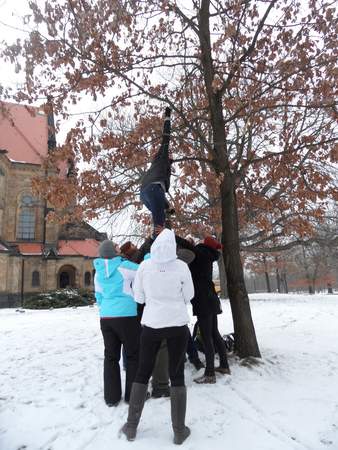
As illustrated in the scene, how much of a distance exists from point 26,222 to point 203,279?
32.4m

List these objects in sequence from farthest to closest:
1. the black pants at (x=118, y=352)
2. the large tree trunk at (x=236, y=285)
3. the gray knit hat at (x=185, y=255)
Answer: the large tree trunk at (x=236, y=285) < the gray knit hat at (x=185, y=255) < the black pants at (x=118, y=352)

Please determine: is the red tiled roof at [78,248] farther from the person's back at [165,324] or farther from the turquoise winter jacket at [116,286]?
the person's back at [165,324]

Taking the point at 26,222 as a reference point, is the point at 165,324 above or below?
below

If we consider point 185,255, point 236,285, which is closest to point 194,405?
point 185,255

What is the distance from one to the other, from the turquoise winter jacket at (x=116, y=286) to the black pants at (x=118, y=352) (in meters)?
0.10

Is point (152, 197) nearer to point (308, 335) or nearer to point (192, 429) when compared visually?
point (192, 429)

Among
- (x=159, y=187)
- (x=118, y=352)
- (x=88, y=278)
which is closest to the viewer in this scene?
(x=118, y=352)

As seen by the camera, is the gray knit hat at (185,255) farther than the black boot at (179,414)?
Yes

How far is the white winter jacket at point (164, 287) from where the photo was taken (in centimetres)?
356

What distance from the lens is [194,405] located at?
412cm

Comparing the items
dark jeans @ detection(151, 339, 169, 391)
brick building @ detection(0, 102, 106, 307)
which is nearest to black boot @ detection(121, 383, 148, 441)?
dark jeans @ detection(151, 339, 169, 391)

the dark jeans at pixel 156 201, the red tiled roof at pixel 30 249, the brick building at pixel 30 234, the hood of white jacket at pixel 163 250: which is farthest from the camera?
the red tiled roof at pixel 30 249

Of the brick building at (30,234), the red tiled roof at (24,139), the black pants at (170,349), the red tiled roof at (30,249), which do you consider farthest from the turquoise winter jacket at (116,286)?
the red tiled roof at (24,139)

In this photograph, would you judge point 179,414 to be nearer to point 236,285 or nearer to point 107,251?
point 107,251
